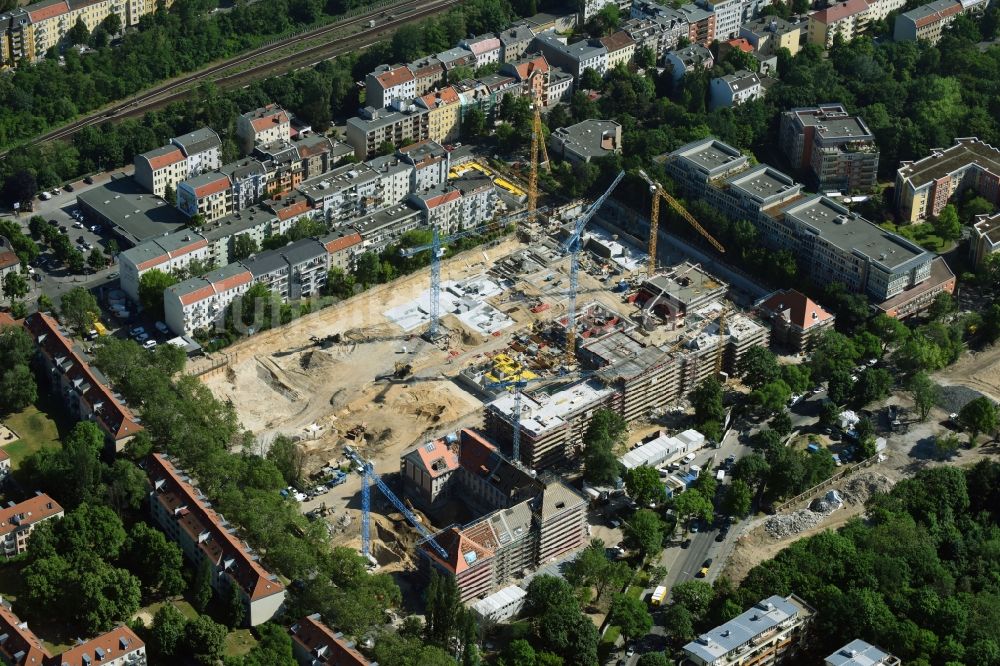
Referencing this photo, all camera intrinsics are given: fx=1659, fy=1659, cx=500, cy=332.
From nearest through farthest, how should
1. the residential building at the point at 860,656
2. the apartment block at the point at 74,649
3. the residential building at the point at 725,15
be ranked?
the apartment block at the point at 74,649 → the residential building at the point at 860,656 → the residential building at the point at 725,15

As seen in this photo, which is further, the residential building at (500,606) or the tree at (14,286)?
the tree at (14,286)

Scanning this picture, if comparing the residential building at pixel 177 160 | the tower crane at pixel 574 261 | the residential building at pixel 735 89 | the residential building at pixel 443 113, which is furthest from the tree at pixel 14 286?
the residential building at pixel 735 89

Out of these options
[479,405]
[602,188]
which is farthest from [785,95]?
[479,405]

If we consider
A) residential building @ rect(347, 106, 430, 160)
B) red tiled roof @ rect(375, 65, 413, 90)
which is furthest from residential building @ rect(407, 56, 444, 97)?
residential building @ rect(347, 106, 430, 160)

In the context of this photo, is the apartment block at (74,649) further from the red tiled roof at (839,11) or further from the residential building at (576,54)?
the red tiled roof at (839,11)

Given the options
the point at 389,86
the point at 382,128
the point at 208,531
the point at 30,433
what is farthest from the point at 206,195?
the point at 208,531

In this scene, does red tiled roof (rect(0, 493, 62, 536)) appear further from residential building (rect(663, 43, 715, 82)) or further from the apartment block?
residential building (rect(663, 43, 715, 82))
